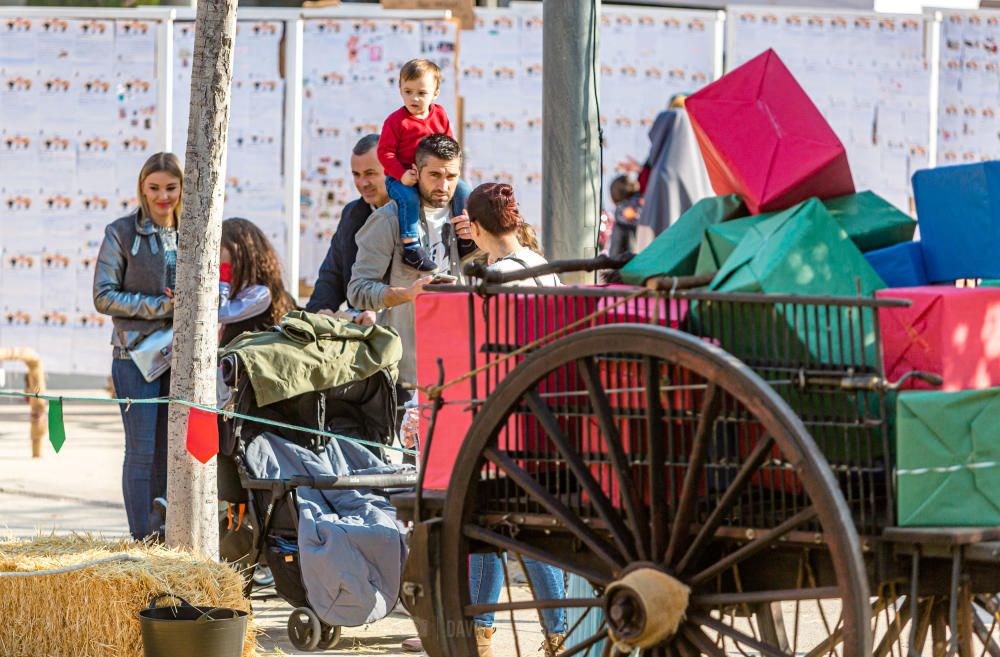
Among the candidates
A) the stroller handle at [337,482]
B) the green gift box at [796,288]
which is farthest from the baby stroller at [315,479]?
the green gift box at [796,288]

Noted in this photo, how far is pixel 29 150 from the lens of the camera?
1080 centimetres

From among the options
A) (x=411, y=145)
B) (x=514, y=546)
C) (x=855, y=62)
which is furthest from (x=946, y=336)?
(x=855, y=62)

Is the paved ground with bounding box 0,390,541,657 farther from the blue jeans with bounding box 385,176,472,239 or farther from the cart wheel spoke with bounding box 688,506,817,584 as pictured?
the cart wheel spoke with bounding box 688,506,817,584

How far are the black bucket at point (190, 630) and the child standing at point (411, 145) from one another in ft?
7.15

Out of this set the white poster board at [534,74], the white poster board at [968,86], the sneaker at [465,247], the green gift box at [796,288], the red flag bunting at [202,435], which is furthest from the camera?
the white poster board at [968,86]

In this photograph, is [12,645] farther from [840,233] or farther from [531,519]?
[840,233]

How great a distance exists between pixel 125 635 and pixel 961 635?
260 centimetres

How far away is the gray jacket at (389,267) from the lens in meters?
6.52

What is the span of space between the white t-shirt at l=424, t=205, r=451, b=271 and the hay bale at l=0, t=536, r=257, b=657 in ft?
6.48

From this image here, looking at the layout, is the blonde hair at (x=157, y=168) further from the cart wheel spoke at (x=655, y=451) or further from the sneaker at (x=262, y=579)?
the cart wheel spoke at (x=655, y=451)

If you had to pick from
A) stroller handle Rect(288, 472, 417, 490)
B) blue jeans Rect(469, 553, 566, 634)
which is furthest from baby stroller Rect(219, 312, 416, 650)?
blue jeans Rect(469, 553, 566, 634)

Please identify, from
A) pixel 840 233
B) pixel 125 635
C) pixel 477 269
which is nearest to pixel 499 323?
pixel 477 269

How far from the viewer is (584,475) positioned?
11.7ft

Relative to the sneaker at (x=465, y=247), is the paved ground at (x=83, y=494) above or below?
below
